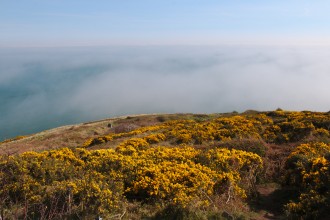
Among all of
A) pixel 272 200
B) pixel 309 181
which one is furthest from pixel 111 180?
pixel 309 181

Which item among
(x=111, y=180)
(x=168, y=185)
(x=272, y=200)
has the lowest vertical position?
(x=272, y=200)

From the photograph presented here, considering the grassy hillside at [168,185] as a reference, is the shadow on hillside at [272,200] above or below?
below

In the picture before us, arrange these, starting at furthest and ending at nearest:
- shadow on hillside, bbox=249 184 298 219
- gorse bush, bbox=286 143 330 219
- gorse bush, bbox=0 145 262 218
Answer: shadow on hillside, bbox=249 184 298 219 < gorse bush, bbox=286 143 330 219 < gorse bush, bbox=0 145 262 218

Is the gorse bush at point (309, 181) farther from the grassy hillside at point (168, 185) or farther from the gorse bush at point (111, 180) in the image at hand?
the gorse bush at point (111, 180)

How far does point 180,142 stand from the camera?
67.7ft

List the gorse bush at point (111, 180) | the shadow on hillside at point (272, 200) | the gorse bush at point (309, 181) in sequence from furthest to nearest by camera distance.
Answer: the shadow on hillside at point (272, 200), the gorse bush at point (309, 181), the gorse bush at point (111, 180)

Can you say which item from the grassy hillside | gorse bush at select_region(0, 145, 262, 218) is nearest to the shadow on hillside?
the grassy hillside

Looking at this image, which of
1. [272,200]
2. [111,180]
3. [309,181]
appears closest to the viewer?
Answer: [111,180]

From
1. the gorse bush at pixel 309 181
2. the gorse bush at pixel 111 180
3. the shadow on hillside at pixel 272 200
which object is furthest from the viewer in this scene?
the shadow on hillside at pixel 272 200

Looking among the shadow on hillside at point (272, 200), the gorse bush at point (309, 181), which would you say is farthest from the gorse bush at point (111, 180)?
the gorse bush at point (309, 181)

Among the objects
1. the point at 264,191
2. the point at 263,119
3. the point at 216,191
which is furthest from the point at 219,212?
the point at 263,119

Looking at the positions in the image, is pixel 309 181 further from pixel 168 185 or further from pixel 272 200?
pixel 168 185

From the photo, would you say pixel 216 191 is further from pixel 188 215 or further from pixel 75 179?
pixel 75 179

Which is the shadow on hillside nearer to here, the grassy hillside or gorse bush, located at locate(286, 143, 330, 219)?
the grassy hillside
